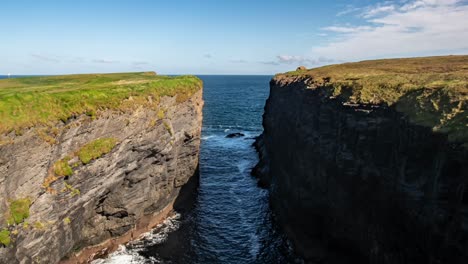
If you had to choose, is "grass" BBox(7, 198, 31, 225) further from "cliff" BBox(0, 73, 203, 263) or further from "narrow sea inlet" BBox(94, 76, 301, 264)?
"narrow sea inlet" BBox(94, 76, 301, 264)

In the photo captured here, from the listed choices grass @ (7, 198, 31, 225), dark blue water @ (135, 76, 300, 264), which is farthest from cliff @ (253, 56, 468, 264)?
grass @ (7, 198, 31, 225)

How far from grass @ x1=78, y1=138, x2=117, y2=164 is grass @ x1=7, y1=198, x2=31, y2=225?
5.32 meters

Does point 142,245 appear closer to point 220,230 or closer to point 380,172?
point 220,230

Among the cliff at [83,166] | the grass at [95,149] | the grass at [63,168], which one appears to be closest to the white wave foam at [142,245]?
the cliff at [83,166]

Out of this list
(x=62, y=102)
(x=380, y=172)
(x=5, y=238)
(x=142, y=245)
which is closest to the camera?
(x=5, y=238)

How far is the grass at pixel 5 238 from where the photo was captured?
2371 centimetres

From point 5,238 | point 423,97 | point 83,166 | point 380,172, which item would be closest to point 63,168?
point 83,166

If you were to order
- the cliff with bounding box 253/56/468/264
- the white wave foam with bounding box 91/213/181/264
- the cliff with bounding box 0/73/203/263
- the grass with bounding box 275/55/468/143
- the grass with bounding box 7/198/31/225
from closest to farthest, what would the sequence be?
the cliff with bounding box 253/56/468/264 → the grass with bounding box 275/55/468/143 → the grass with bounding box 7/198/31/225 → the cliff with bounding box 0/73/203/263 → the white wave foam with bounding box 91/213/181/264

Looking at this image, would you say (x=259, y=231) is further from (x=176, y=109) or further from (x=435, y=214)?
(x=435, y=214)

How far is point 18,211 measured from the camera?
24594 millimetres

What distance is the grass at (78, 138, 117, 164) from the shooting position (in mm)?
29156

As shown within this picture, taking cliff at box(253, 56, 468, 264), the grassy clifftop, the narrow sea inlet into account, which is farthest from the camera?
the narrow sea inlet

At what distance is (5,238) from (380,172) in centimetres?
2589

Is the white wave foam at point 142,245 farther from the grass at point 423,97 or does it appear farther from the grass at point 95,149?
the grass at point 423,97
